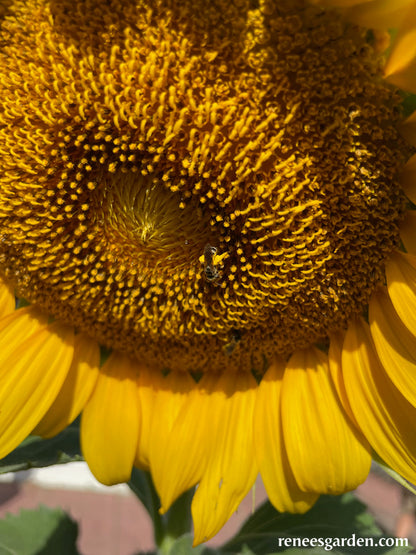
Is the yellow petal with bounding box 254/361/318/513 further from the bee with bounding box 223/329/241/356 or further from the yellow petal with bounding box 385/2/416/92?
the yellow petal with bounding box 385/2/416/92

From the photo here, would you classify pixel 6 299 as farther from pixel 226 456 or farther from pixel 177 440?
pixel 226 456

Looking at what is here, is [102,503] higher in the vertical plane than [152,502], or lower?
lower

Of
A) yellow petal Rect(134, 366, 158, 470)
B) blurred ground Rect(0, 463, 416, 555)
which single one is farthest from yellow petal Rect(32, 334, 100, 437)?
blurred ground Rect(0, 463, 416, 555)

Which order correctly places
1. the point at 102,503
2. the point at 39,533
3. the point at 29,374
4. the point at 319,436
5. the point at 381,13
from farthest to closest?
the point at 102,503
the point at 39,533
the point at 29,374
the point at 319,436
the point at 381,13

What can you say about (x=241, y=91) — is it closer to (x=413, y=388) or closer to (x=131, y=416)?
(x=413, y=388)

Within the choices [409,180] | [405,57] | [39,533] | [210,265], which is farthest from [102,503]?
[405,57]

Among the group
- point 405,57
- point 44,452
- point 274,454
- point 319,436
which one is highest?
point 405,57
